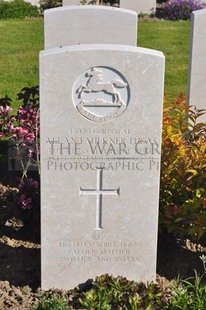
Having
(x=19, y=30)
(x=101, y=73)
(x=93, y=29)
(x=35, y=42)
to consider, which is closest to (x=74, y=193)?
(x=101, y=73)

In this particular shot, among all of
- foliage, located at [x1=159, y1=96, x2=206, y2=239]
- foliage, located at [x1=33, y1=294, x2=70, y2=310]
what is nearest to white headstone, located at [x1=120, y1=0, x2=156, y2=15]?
foliage, located at [x1=159, y1=96, x2=206, y2=239]

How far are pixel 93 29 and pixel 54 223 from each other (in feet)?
8.80

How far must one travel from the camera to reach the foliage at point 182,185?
487 centimetres

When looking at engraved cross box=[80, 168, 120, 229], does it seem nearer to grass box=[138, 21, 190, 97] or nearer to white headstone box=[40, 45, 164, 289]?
white headstone box=[40, 45, 164, 289]

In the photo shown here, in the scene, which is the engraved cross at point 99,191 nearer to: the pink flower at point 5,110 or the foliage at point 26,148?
the foliage at point 26,148

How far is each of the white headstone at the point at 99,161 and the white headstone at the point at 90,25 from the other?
7.37 ft

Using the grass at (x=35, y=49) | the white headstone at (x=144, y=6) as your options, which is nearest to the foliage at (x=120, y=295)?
the grass at (x=35, y=49)

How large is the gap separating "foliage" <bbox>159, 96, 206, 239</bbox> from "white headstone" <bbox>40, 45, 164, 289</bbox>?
16.2 inches

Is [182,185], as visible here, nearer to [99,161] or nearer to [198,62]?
[99,161]

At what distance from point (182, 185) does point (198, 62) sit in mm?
1857

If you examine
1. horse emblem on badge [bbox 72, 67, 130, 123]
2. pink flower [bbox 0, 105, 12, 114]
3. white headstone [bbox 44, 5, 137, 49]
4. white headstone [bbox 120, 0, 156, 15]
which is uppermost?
white headstone [bbox 120, 0, 156, 15]

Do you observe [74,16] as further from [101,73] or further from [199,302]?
[199,302]

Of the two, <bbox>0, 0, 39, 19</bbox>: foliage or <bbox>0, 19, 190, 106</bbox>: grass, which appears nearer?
<bbox>0, 19, 190, 106</bbox>: grass

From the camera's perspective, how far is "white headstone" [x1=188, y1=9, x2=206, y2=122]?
634cm
